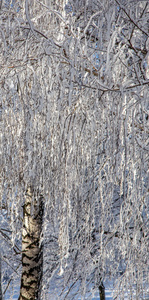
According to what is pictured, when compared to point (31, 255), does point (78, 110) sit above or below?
above

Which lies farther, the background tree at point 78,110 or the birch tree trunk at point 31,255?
the birch tree trunk at point 31,255

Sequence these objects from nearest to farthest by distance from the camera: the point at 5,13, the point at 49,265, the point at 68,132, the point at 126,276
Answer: the point at 68,132
the point at 5,13
the point at 126,276
the point at 49,265

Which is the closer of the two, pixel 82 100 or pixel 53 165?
pixel 82 100

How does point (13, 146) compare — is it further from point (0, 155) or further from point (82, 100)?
point (82, 100)

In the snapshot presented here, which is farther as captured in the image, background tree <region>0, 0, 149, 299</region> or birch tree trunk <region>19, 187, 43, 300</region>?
birch tree trunk <region>19, 187, 43, 300</region>

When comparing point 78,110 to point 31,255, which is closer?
point 78,110

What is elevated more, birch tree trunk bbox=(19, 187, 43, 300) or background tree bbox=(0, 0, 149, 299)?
background tree bbox=(0, 0, 149, 299)

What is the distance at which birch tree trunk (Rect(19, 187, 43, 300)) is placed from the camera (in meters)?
3.71

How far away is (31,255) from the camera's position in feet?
12.5

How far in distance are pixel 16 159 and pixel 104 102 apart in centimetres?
95

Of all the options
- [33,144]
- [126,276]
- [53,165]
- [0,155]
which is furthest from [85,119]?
[126,276]

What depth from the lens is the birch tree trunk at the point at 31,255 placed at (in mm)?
3711

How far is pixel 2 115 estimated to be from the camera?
7.34 feet

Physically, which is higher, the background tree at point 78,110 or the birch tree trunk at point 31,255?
the background tree at point 78,110
